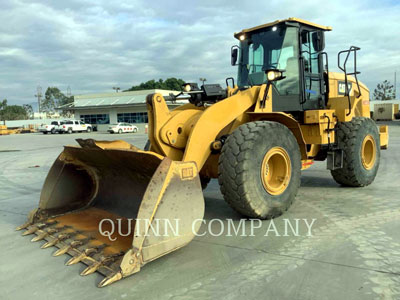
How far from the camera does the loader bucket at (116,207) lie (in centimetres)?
326

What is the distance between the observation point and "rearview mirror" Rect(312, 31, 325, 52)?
18.7 ft

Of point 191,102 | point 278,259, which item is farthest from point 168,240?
point 191,102

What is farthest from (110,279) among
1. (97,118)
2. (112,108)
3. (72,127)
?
(97,118)

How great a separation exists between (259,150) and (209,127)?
0.69m

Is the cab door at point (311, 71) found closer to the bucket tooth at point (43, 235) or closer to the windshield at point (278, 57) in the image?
Result: the windshield at point (278, 57)

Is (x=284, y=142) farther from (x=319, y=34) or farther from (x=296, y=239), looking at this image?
(x=319, y=34)

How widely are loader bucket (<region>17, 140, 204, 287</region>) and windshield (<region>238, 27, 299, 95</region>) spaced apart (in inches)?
104

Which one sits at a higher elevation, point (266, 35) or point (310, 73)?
point (266, 35)

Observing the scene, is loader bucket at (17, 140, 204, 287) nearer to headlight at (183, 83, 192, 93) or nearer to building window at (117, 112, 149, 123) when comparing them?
headlight at (183, 83, 192, 93)

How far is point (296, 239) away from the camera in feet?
13.4

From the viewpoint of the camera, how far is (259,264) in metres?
3.43

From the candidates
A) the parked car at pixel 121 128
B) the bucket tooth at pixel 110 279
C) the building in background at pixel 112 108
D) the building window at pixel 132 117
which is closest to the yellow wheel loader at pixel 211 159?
the bucket tooth at pixel 110 279

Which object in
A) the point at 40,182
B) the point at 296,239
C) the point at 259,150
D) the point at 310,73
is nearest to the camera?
the point at 296,239

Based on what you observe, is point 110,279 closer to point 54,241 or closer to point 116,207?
point 54,241
